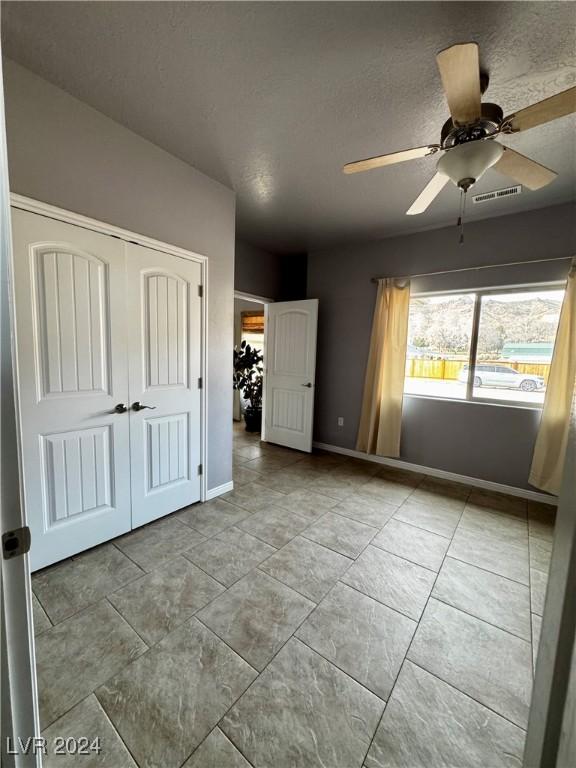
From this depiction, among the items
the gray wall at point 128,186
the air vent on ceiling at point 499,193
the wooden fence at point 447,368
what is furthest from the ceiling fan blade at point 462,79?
the wooden fence at point 447,368

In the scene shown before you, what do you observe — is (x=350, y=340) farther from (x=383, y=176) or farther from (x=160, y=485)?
(x=160, y=485)

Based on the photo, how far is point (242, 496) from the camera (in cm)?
282

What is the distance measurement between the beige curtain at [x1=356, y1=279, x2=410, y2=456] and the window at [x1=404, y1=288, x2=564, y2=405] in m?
0.17

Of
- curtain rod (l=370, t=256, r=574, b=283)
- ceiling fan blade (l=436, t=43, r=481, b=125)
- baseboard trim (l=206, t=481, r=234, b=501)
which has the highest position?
ceiling fan blade (l=436, t=43, r=481, b=125)

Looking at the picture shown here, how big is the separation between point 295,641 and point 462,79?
248 cm

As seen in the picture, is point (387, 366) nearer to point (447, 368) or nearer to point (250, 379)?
point (447, 368)

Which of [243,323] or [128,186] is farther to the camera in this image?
[243,323]

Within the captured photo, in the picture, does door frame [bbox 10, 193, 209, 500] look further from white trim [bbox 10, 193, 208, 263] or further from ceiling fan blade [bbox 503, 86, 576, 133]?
ceiling fan blade [bbox 503, 86, 576, 133]

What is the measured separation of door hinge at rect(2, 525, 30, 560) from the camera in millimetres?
630

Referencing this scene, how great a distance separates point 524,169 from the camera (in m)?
1.62

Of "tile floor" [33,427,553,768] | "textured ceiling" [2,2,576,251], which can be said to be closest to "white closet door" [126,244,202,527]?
"tile floor" [33,427,553,768]

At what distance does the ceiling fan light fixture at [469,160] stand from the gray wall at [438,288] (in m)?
1.87

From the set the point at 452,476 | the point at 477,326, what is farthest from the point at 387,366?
the point at 452,476

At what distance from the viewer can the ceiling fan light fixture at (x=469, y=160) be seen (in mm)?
1409
